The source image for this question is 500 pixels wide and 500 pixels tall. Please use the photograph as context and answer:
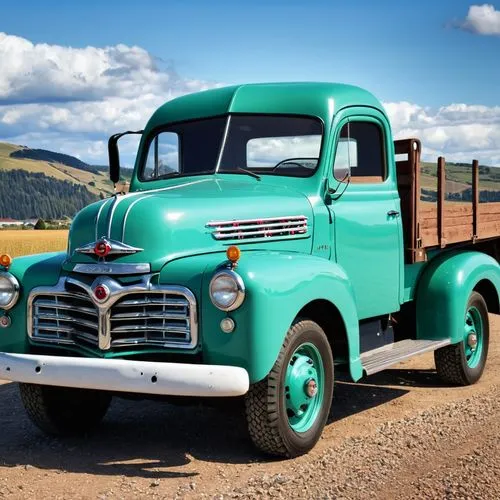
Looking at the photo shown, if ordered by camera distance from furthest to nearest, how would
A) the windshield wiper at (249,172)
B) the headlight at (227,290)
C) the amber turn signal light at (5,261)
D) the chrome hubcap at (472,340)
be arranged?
1. the chrome hubcap at (472,340)
2. the windshield wiper at (249,172)
3. the amber turn signal light at (5,261)
4. the headlight at (227,290)

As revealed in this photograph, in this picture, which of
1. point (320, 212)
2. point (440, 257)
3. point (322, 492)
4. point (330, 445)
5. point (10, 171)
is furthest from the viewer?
point (10, 171)

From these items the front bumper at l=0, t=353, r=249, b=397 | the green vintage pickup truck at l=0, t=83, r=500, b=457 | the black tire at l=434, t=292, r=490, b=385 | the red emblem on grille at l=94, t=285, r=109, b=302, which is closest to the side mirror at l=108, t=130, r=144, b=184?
the green vintage pickup truck at l=0, t=83, r=500, b=457

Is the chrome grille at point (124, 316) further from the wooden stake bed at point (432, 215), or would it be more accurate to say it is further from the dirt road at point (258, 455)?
the wooden stake bed at point (432, 215)

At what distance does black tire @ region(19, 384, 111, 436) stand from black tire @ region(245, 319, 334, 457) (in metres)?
1.22

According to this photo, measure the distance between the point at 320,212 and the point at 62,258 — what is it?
70.2 inches

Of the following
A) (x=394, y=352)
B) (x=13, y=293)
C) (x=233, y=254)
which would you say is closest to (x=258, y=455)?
(x=233, y=254)

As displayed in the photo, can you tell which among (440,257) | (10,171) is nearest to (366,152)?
(440,257)

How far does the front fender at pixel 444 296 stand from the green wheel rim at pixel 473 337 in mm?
261

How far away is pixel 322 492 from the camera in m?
4.51

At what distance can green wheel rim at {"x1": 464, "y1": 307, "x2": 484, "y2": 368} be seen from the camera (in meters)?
7.53

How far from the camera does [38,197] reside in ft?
504

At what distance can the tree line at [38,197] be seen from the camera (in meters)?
151

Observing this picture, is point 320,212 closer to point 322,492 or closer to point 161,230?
point 161,230

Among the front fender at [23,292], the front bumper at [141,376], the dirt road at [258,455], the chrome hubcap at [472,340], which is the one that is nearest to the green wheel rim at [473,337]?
the chrome hubcap at [472,340]
